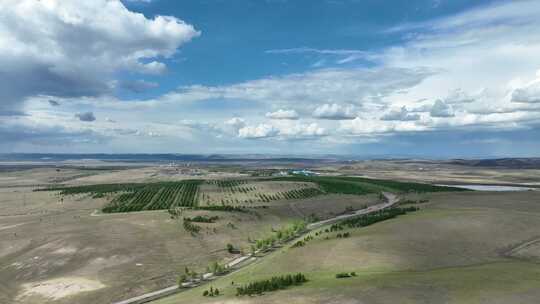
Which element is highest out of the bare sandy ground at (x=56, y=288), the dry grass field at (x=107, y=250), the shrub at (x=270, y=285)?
the shrub at (x=270, y=285)

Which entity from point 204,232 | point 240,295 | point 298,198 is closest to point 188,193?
point 298,198

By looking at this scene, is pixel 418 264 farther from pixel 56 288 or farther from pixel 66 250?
pixel 66 250

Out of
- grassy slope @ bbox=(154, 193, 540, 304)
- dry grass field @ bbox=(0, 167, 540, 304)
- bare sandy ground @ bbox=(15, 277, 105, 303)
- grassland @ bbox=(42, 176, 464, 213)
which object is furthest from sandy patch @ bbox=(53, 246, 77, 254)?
grassland @ bbox=(42, 176, 464, 213)

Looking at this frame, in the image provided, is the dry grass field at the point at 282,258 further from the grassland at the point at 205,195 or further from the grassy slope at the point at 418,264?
the grassland at the point at 205,195

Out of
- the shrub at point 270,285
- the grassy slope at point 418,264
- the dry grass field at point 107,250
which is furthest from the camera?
the dry grass field at point 107,250

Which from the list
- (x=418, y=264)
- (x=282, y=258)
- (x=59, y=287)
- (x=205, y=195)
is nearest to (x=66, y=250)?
(x=59, y=287)

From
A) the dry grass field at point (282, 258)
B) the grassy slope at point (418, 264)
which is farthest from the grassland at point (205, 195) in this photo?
the grassy slope at point (418, 264)

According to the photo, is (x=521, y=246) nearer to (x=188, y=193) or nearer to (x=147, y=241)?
(x=147, y=241)
